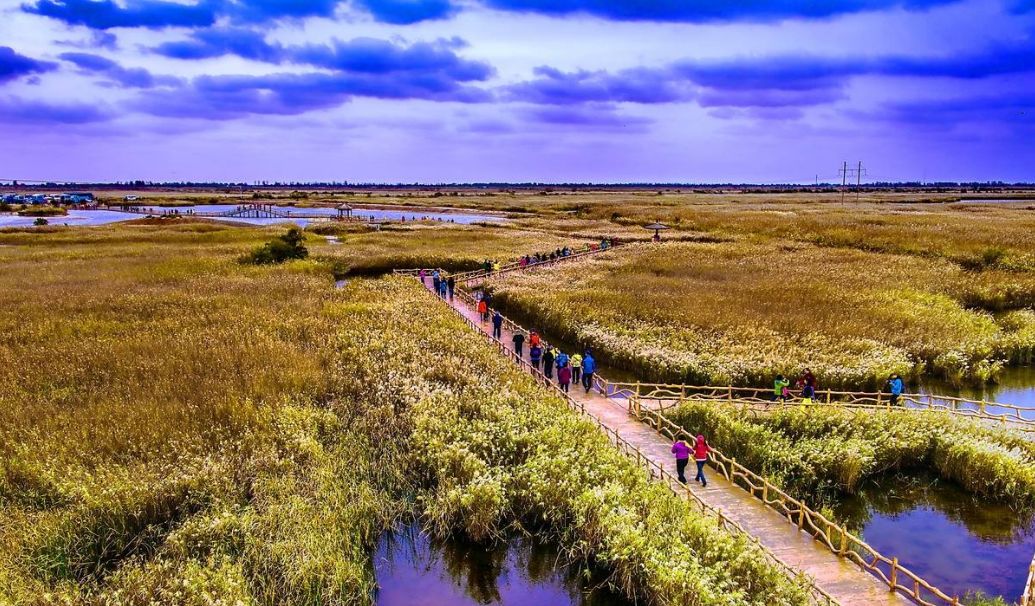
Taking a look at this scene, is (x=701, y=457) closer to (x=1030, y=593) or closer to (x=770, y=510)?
(x=770, y=510)

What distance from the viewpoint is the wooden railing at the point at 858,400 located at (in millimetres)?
19516

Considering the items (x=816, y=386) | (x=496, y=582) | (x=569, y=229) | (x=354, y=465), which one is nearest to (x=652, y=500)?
(x=496, y=582)

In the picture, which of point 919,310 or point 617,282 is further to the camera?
point 617,282

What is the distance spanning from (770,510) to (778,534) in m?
0.97

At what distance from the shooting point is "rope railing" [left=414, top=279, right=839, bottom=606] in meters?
10.8

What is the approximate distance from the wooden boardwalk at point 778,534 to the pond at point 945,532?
8.15ft

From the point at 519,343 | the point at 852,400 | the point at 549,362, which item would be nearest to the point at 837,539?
the point at 852,400

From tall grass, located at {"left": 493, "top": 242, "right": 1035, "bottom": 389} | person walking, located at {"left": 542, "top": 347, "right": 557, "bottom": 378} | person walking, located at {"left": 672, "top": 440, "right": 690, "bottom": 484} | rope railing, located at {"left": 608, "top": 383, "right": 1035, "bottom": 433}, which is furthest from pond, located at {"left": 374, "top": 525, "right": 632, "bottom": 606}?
tall grass, located at {"left": 493, "top": 242, "right": 1035, "bottom": 389}

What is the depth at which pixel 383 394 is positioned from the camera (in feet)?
64.6

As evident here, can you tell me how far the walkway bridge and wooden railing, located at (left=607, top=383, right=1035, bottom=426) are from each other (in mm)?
68

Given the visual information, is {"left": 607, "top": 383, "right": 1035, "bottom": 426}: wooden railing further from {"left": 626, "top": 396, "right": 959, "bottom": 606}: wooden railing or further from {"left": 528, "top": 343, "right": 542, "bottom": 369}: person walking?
{"left": 626, "top": 396, "right": 959, "bottom": 606}: wooden railing

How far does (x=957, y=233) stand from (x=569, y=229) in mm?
40595

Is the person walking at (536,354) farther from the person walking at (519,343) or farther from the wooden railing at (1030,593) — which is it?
the wooden railing at (1030,593)

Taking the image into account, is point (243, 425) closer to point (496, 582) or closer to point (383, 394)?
point (383, 394)
